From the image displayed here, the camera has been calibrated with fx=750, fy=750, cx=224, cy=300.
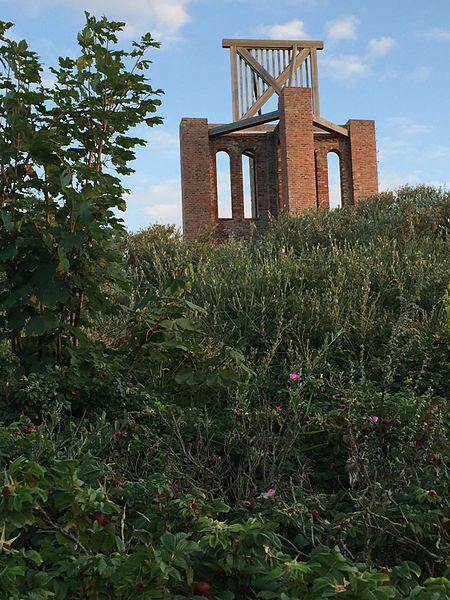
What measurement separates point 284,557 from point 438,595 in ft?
1.76

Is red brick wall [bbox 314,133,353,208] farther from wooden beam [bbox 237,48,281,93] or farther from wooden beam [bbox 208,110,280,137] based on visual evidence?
wooden beam [bbox 237,48,281,93]

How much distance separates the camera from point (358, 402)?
4230mm

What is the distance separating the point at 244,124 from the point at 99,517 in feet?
70.3

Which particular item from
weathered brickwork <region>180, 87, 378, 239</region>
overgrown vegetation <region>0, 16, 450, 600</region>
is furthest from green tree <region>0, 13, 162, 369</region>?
weathered brickwork <region>180, 87, 378, 239</region>

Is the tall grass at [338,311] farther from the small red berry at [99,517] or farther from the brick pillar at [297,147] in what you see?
the brick pillar at [297,147]

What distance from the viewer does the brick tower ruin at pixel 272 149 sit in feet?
72.9

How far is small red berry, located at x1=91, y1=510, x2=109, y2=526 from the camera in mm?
2715

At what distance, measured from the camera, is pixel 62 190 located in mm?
4543

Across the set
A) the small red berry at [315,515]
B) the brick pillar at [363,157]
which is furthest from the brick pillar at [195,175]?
the small red berry at [315,515]

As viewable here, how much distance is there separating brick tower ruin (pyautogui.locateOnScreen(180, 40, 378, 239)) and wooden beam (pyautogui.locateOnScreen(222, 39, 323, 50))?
0.03 meters

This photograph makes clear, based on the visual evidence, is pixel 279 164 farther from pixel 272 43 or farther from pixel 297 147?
pixel 272 43

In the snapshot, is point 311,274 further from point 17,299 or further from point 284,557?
point 284,557

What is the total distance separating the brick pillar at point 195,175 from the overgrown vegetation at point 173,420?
16.0 metres

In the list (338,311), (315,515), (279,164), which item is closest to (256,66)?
(279,164)
